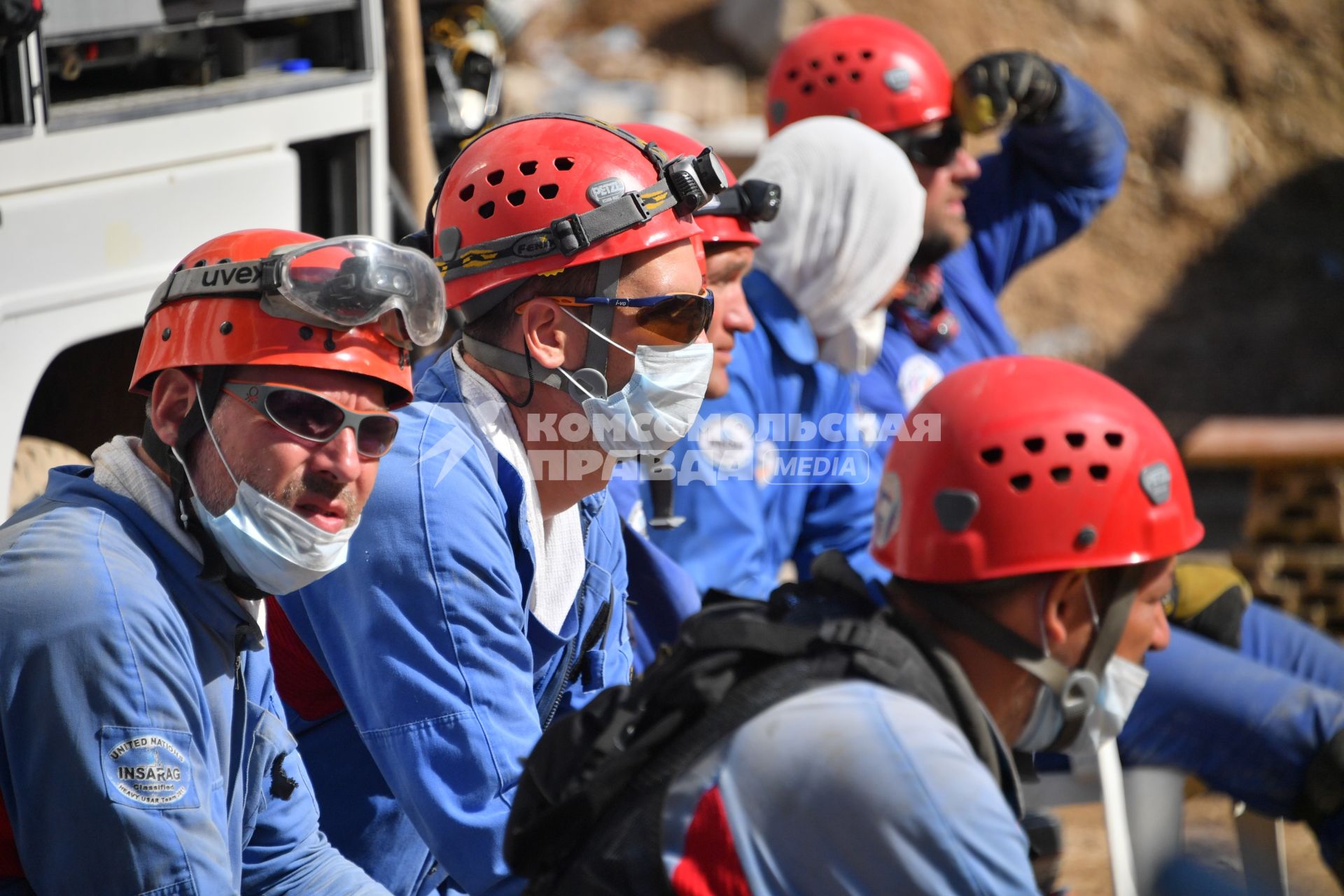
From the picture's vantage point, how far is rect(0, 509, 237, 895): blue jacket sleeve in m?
1.95

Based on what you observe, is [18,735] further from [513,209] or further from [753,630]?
[513,209]

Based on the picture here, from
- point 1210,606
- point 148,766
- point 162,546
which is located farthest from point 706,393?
point 1210,606

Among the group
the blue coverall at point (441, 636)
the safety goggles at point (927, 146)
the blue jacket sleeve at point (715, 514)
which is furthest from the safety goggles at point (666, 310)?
the safety goggles at point (927, 146)

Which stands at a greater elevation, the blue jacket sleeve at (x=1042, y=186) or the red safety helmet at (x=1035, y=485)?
the red safety helmet at (x=1035, y=485)

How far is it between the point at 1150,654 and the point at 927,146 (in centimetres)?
207

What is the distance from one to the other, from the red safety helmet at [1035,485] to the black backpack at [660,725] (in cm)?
23

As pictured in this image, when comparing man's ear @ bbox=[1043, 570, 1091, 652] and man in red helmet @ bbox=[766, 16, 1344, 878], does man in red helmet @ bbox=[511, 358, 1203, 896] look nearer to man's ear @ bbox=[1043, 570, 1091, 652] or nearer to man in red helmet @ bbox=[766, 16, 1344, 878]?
man's ear @ bbox=[1043, 570, 1091, 652]

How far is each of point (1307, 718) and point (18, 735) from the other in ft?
9.51

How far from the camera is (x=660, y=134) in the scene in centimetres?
349

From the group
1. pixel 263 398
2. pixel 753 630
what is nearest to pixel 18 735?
pixel 263 398

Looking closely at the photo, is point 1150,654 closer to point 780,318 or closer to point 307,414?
point 780,318

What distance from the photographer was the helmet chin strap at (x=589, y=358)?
2717 mm

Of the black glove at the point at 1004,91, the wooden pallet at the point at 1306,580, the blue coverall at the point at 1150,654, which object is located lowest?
the wooden pallet at the point at 1306,580

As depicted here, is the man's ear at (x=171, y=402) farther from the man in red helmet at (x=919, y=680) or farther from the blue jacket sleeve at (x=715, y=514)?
the blue jacket sleeve at (x=715, y=514)
